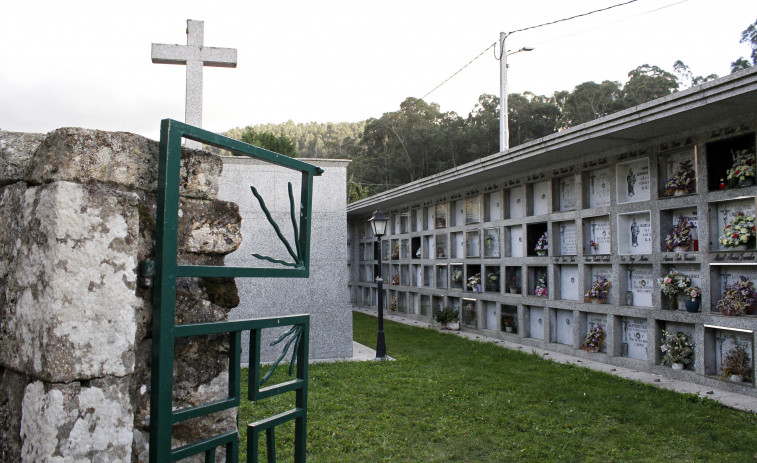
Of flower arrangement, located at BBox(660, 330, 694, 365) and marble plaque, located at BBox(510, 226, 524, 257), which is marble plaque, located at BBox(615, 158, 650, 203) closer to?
flower arrangement, located at BBox(660, 330, 694, 365)

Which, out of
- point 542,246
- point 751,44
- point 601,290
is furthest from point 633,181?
point 751,44

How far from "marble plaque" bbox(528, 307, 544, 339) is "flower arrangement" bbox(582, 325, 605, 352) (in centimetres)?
117

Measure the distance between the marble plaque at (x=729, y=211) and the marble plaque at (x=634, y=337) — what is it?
1.32 metres

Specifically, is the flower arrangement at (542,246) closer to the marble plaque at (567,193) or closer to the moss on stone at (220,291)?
the marble plaque at (567,193)

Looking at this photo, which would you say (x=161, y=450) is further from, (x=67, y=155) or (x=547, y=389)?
(x=547, y=389)

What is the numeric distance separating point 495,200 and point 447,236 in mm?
1699

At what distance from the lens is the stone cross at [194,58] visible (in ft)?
18.0

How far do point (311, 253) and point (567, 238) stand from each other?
369 cm

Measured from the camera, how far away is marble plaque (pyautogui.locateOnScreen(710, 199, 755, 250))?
5.50 m

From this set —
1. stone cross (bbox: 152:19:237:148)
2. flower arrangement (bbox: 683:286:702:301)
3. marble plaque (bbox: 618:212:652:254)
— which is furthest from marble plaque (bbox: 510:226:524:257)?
stone cross (bbox: 152:19:237:148)

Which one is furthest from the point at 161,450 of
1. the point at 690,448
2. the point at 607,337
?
the point at 607,337

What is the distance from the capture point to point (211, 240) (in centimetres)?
166

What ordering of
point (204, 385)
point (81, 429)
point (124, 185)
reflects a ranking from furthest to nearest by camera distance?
point (204, 385), point (124, 185), point (81, 429)

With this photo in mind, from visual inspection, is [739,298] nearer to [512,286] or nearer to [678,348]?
[678,348]
